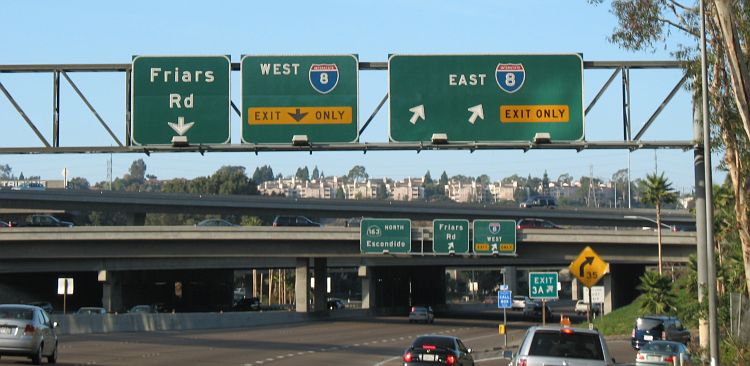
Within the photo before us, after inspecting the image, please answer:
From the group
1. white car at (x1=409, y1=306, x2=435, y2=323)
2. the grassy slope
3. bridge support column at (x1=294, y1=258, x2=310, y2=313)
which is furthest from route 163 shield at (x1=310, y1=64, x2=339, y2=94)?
bridge support column at (x1=294, y1=258, x2=310, y2=313)

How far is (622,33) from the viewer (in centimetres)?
3450

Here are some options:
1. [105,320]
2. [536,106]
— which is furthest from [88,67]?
[105,320]

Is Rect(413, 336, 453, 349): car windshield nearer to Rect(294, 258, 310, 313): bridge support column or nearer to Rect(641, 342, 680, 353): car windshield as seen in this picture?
Rect(641, 342, 680, 353): car windshield

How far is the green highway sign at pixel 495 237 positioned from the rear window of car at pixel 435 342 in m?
36.4

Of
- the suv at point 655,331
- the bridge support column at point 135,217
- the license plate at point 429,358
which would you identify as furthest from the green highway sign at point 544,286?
the bridge support column at point 135,217

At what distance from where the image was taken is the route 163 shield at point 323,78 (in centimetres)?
2856

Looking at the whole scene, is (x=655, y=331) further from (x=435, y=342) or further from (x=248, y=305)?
A: (x=248, y=305)

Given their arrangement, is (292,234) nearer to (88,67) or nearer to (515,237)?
(515,237)

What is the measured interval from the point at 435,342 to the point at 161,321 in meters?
30.5

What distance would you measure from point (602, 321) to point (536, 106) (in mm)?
47415

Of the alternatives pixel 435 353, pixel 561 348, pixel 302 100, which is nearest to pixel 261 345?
pixel 435 353

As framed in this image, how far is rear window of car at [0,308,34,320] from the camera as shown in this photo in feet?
96.9

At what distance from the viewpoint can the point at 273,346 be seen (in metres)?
48.1

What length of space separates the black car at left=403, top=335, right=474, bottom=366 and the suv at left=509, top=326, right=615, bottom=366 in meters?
13.1
